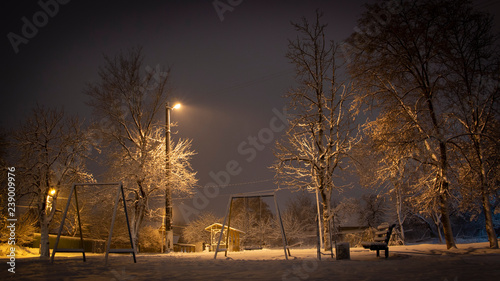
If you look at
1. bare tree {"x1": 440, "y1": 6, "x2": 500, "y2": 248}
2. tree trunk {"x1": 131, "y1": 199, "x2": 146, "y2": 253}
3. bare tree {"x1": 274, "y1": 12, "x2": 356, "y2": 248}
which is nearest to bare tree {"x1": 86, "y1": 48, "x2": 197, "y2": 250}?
tree trunk {"x1": 131, "y1": 199, "x2": 146, "y2": 253}

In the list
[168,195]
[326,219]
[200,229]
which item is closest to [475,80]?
[326,219]

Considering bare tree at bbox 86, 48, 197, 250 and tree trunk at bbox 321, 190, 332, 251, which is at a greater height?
bare tree at bbox 86, 48, 197, 250

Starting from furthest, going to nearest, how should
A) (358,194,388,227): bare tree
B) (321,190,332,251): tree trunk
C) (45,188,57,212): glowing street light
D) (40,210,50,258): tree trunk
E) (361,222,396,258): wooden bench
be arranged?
(358,194,388,227): bare tree → (45,188,57,212): glowing street light → (40,210,50,258): tree trunk → (321,190,332,251): tree trunk → (361,222,396,258): wooden bench

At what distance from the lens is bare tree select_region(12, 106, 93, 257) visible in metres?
16.9

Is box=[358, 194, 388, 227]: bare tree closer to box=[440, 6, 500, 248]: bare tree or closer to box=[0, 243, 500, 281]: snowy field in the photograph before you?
box=[440, 6, 500, 248]: bare tree

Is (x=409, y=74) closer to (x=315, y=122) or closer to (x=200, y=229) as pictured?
(x=315, y=122)

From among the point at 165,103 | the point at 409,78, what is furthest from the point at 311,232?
the point at 409,78

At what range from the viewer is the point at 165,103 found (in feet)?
70.7

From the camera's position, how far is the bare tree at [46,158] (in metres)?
16.9

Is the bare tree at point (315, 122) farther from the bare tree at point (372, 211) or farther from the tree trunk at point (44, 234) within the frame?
the bare tree at point (372, 211)

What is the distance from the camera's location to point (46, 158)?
57.0 ft

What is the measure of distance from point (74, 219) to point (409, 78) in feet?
95.2

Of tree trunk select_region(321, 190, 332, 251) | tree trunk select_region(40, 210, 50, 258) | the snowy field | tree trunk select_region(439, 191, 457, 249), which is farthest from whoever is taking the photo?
tree trunk select_region(40, 210, 50, 258)

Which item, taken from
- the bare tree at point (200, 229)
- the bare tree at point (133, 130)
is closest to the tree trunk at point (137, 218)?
the bare tree at point (133, 130)
